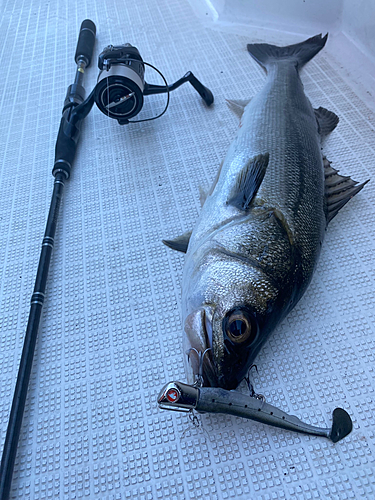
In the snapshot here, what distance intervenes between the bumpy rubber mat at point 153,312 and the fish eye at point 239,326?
0.33m

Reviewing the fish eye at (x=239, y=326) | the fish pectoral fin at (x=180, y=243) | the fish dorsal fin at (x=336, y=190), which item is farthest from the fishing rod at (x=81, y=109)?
the fish dorsal fin at (x=336, y=190)

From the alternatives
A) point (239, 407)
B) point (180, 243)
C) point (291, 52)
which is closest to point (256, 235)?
point (180, 243)

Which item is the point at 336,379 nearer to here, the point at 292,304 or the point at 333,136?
the point at 292,304

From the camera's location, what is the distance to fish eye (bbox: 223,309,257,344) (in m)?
1.26

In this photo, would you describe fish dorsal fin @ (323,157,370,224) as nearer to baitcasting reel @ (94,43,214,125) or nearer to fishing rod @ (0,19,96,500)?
baitcasting reel @ (94,43,214,125)

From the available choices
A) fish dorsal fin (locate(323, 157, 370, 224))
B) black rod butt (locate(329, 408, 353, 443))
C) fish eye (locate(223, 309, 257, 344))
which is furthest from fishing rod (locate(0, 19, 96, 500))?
fish dorsal fin (locate(323, 157, 370, 224))

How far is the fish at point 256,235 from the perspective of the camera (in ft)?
4.24

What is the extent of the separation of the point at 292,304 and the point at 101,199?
123cm

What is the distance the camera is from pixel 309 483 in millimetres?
1308

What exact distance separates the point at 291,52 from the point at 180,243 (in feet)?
5.41

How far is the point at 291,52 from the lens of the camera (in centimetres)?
258

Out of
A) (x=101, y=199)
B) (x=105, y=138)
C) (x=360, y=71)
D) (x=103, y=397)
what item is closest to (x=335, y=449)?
(x=103, y=397)

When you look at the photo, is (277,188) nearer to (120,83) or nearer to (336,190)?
(336,190)

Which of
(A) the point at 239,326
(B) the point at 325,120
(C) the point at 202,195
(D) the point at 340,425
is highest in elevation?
(B) the point at 325,120
